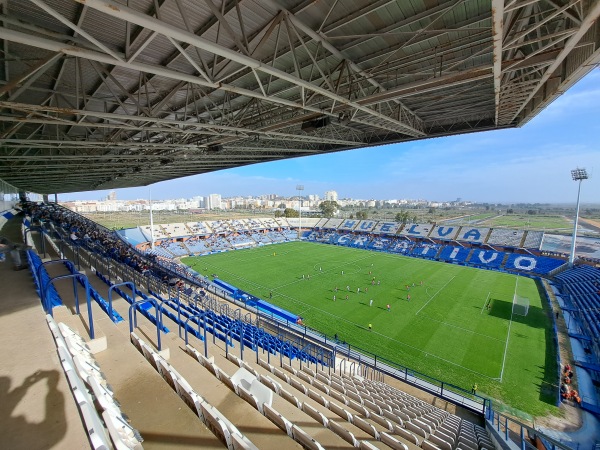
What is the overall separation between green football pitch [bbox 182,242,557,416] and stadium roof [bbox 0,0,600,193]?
11721mm

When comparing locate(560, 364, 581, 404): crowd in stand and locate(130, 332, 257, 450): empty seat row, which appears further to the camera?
locate(560, 364, 581, 404): crowd in stand

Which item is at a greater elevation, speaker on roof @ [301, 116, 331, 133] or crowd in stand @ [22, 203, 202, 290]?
speaker on roof @ [301, 116, 331, 133]

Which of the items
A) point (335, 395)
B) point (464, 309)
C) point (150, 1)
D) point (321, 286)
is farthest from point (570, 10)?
point (321, 286)

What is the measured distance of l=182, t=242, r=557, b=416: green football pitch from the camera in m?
12.9

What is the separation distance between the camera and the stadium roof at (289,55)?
16.3ft

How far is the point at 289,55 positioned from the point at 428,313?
1924cm

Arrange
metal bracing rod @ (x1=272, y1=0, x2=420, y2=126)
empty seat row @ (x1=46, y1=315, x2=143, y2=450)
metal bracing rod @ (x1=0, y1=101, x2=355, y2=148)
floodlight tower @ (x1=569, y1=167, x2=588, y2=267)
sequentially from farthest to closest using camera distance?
floodlight tower @ (x1=569, y1=167, x2=588, y2=267) < metal bracing rod @ (x1=0, y1=101, x2=355, y2=148) < metal bracing rod @ (x1=272, y1=0, x2=420, y2=126) < empty seat row @ (x1=46, y1=315, x2=143, y2=450)

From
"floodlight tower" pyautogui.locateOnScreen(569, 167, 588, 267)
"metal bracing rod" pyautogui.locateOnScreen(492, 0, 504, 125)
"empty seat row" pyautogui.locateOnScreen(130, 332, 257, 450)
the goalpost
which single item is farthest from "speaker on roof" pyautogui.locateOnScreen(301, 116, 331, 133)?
"floodlight tower" pyautogui.locateOnScreen(569, 167, 588, 267)

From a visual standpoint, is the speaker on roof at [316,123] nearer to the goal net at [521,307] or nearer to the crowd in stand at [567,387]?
the crowd in stand at [567,387]

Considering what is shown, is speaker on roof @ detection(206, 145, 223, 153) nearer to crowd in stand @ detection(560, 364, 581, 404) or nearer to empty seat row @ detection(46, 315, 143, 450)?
empty seat row @ detection(46, 315, 143, 450)

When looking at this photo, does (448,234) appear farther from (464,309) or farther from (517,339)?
(517,339)

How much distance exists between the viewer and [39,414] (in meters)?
2.47

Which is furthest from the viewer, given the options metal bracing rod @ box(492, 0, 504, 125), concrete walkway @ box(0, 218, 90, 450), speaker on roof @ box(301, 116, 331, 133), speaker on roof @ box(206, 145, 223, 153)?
speaker on roof @ box(206, 145, 223, 153)

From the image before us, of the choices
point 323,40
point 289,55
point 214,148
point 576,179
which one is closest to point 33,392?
point 323,40
